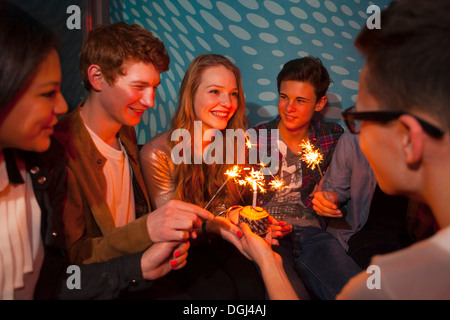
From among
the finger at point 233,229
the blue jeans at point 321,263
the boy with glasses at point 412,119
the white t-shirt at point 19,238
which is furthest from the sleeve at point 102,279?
the blue jeans at point 321,263

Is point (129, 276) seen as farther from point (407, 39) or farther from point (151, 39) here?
point (407, 39)

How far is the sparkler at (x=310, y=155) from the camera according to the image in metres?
2.13

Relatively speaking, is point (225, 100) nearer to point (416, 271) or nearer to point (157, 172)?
point (157, 172)

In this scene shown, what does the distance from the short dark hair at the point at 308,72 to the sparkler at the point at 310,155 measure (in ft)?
1.25

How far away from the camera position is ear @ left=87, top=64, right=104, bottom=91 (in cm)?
151

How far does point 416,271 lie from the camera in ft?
2.52

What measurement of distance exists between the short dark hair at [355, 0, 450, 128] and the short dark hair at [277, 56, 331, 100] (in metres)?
1.26

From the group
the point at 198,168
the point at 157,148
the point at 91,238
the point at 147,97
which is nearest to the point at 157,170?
the point at 157,148

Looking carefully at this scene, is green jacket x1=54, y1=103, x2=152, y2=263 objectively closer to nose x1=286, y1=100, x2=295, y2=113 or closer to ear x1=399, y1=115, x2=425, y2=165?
ear x1=399, y1=115, x2=425, y2=165

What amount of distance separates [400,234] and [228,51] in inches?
74.0

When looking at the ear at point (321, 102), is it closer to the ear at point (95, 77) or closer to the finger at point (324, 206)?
the finger at point (324, 206)

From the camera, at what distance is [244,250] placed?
156cm

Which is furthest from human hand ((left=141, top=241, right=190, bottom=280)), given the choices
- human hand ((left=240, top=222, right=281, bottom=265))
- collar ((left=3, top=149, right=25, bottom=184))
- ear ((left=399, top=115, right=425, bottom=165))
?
ear ((left=399, top=115, right=425, bottom=165))

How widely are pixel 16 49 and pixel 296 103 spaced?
175cm
